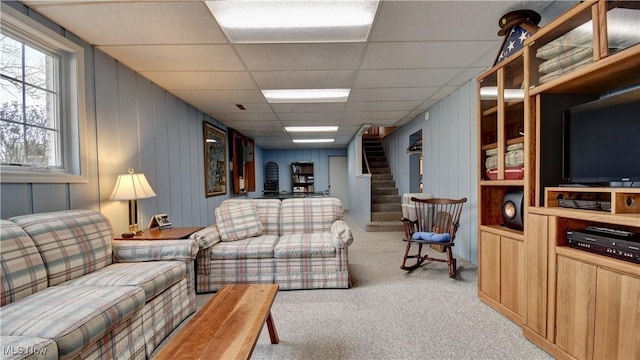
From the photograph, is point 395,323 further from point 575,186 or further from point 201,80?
point 201,80

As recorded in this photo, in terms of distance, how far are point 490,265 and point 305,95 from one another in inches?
118

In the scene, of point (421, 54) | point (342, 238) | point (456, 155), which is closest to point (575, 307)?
point (342, 238)

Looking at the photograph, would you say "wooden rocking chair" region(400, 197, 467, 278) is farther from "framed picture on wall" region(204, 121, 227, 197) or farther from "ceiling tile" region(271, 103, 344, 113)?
"framed picture on wall" region(204, 121, 227, 197)

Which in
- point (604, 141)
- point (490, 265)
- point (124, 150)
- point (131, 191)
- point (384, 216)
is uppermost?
point (124, 150)

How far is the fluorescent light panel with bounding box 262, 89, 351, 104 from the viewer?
3.59 meters

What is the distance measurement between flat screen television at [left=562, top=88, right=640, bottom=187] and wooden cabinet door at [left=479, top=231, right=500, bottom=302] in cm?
78

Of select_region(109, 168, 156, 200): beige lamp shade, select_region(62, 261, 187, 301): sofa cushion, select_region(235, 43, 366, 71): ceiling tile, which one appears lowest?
select_region(62, 261, 187, 301): sofa cushion

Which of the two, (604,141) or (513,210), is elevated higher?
(604,141)

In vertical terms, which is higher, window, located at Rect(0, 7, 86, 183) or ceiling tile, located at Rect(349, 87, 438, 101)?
ceiling tile, located at Rect(349, 87, 438, 101)

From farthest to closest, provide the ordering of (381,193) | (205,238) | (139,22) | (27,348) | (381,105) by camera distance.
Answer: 1. (381,193)
2. (381,105)
3. (205,238)
4. (139,22)
5. (27,348)

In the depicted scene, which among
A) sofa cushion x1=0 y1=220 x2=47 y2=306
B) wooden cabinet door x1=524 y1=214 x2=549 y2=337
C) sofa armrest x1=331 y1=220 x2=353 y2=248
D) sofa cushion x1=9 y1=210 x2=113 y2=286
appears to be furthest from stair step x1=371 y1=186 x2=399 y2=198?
sofa cushion x1=0 y1=220 x2=47 y2=306

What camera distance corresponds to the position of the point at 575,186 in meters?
1.52

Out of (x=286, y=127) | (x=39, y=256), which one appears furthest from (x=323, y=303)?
(x=286, y=127)

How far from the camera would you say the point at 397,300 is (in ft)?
7.89
